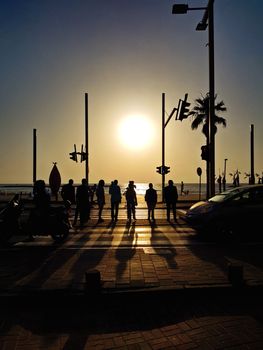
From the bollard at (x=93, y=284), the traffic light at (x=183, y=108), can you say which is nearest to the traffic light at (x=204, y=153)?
the traffic light at (x=183, y=108)

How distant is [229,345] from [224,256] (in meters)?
4.85

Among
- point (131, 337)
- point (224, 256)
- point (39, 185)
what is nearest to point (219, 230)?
point (224, 256)

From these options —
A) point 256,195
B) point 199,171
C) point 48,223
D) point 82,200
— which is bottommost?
point 48,223

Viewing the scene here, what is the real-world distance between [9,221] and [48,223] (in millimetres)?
1055

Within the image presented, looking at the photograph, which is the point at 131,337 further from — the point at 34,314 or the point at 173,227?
the point at 173,227

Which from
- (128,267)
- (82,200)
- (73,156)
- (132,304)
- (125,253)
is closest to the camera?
(132,304)

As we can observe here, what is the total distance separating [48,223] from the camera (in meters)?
11.4

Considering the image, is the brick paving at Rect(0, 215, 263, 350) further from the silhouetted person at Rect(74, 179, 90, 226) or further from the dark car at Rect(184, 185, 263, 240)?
the silhouetted person at Rect(74, 179, 90, 226)

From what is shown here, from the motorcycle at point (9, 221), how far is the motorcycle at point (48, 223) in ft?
1.25

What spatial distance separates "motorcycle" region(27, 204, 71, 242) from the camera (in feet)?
37.3

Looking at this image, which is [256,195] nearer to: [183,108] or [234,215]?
Answer: [234,215]

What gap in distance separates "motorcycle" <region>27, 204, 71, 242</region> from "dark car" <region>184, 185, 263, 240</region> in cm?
403

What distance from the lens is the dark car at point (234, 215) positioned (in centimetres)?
1188

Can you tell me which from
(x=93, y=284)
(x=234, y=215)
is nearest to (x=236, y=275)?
(x=93, y=284)
